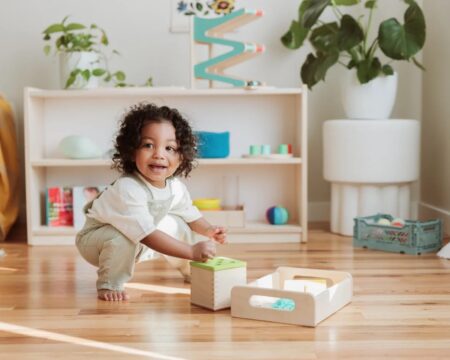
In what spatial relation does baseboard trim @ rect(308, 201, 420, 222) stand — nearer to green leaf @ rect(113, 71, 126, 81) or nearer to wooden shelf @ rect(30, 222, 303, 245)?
Answer: wooden shelf @ rect(30, 222, 303, 245)

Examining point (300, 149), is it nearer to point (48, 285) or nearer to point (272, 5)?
point (272, 5)

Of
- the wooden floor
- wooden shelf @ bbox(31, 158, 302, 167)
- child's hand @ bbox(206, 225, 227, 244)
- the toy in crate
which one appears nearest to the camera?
the wooden floor

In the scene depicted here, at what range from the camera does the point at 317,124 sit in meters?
3.39

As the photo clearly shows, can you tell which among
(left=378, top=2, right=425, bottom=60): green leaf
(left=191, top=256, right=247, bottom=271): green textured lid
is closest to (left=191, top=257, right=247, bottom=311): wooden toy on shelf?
(left=191, top=256, right=247, bottom=271): green textured lid

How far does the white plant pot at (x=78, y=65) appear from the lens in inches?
115

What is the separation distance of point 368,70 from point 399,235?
734mm

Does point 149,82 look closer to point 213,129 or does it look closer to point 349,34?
point 213,129

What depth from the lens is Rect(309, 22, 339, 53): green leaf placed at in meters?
3.05

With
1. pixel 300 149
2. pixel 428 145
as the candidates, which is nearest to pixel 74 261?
pixel 300 149

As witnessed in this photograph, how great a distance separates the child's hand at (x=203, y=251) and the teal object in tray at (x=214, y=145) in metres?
1.10

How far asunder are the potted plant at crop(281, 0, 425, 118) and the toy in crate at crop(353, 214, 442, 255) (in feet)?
1.76

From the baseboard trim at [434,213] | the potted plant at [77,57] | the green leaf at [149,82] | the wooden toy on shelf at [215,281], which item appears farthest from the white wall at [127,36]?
the wooden toy on shelf at [215,281]

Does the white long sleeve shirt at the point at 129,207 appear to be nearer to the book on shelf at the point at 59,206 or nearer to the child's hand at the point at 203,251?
the child's hand at the point at 203,251

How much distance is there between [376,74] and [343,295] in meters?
1.39
